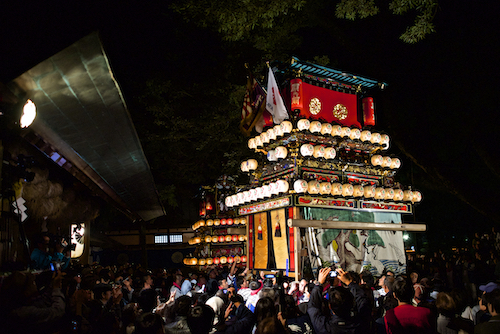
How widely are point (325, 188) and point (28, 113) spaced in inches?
346

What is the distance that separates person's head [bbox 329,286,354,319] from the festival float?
6.19m

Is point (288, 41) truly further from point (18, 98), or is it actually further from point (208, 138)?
point (18, 98)

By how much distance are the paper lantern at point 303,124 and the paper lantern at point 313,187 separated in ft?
6.23

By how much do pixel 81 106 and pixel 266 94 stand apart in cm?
752

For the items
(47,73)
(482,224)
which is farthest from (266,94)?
(482,224)

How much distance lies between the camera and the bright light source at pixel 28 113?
181 inches

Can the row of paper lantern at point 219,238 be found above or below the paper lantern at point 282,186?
below

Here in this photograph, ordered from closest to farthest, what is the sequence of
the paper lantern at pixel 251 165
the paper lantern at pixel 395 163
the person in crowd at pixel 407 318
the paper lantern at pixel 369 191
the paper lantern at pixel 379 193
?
1. the person in crowd at pixel 407 318
2. the paper lantern at pixel 369 191
3. the paper lantern at pixel 379 193
4. the paper lantern at pixel 251 165
5. the paper lantern at pixel 395 163

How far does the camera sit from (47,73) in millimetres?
4648

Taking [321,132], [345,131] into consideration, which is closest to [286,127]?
[321,132]

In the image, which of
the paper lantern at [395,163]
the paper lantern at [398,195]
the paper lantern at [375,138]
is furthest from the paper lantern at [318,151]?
the paper lantern at [395,163]

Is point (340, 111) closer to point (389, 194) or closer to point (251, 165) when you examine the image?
point (389, 194)

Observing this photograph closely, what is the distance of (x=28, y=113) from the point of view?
4703 mm

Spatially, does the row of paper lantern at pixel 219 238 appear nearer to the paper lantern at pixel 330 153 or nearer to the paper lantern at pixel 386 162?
the paper lantern at pixel 386 162
